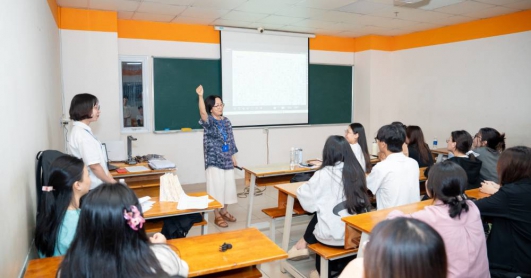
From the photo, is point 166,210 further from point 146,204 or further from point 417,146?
point 417,146

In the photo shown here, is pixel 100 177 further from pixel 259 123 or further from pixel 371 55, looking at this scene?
pixel 371 55

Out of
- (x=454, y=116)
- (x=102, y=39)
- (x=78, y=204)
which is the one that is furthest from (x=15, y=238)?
(x=454, y=116)

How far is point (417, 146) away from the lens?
420 centimetres

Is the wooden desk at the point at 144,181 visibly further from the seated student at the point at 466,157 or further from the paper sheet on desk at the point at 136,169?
the seated student at the point at 466,157

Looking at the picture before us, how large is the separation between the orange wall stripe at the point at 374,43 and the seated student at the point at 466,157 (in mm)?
4017

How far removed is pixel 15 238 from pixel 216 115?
2607mm

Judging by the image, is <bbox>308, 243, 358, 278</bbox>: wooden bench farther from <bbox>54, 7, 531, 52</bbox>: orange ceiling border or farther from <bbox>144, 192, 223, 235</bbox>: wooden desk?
<bbox>54, 7, 531, 52</bbox>: orange ceiling border

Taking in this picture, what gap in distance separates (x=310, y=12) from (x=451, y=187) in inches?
156

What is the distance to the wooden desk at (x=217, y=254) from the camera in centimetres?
180

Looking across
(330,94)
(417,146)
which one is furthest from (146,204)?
(330,94)

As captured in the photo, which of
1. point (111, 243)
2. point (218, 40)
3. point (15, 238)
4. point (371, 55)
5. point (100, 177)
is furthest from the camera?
point (371, 55)

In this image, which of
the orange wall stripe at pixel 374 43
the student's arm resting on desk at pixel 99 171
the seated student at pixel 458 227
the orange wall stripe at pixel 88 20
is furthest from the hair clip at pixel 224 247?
the orange wall stripe at pixel 374 43

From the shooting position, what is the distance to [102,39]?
4.99 metres

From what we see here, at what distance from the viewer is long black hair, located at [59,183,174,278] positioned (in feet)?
4.10
